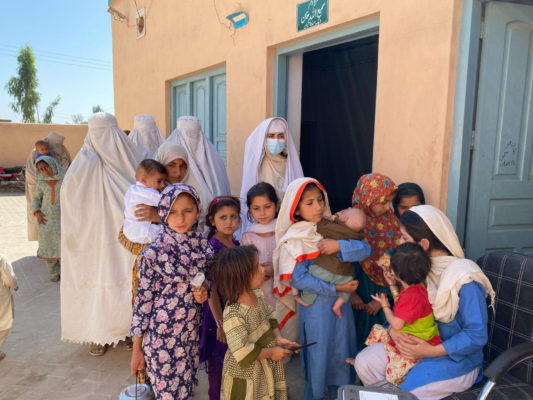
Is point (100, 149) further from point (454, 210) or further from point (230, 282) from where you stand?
point (454, 210)

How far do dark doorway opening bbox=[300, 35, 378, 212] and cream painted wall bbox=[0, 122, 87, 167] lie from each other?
12.0m

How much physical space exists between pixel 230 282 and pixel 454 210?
1.59 meters

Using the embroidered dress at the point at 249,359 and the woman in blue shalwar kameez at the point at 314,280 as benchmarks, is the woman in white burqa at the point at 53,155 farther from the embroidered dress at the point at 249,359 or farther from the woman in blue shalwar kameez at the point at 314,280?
the embroidered dress at the point at 249,359

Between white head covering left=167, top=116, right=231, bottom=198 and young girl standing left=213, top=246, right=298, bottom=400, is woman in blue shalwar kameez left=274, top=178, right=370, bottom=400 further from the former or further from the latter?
white head covering left=167, top=116, right=231, bottom=198

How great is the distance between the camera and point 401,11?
271cm

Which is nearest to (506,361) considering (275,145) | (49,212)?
(275,145)

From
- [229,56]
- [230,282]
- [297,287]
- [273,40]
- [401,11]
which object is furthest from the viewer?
[229,56]

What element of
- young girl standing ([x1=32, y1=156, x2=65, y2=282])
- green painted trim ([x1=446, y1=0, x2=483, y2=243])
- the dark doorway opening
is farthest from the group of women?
the dark doorway opening

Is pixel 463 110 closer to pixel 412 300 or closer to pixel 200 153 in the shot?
pixel 412 300

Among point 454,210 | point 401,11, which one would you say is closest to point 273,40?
point 401,11

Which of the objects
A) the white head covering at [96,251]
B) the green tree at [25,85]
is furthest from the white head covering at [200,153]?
the green tree at [25,85]

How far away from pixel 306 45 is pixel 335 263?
2.27 m

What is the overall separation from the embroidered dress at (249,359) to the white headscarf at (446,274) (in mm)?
817

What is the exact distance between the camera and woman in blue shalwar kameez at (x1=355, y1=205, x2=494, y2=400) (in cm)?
171
